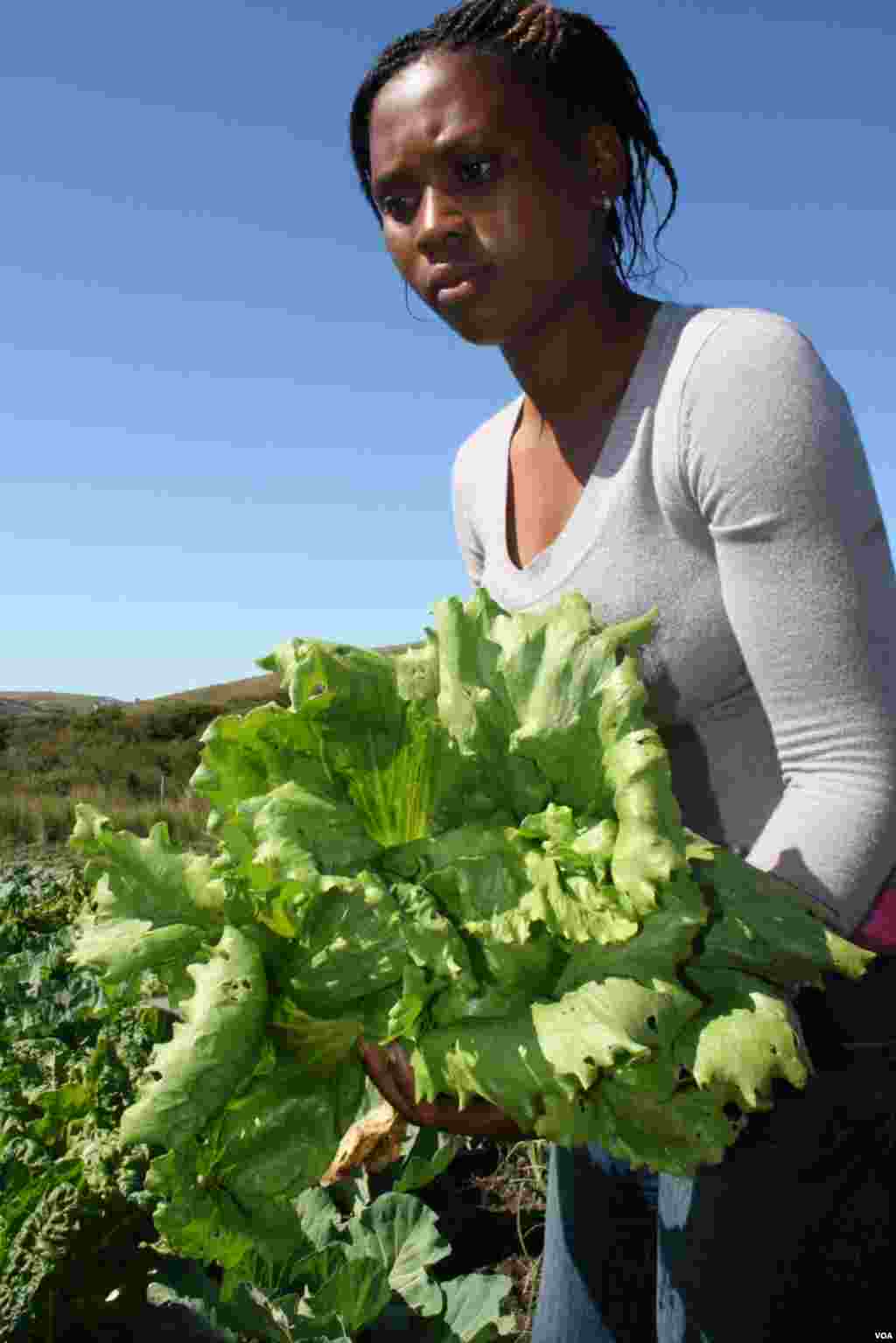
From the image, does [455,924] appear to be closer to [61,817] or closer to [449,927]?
[449,927]

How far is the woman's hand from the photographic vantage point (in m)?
1.92

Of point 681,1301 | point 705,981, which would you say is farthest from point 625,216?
point 681,1301

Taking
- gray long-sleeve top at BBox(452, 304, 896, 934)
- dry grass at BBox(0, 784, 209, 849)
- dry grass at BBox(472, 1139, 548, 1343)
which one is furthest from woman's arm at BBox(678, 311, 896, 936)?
dry grass at BBox(0, 784, 209, 849)

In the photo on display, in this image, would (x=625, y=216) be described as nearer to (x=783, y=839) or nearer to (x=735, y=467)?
(x=735, y=467)

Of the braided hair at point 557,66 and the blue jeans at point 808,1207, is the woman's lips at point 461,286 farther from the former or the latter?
the blue jeans at point 808,1207

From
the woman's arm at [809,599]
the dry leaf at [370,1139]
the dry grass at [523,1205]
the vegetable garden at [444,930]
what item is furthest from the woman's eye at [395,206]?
the dry grass at [523,1205]

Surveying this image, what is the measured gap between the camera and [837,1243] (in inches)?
84.0

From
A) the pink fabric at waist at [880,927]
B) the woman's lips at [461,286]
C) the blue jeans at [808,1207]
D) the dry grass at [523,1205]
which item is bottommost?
the dry grass at [523,1205]

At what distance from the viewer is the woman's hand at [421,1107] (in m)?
1.92

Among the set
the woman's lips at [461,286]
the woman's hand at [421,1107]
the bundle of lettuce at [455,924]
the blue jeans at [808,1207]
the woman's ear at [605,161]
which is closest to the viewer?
the bundle of lettuce at [455,924]

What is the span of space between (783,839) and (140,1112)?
43.9 inches

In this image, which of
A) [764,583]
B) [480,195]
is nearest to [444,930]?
[764,583]

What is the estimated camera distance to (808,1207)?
210cm

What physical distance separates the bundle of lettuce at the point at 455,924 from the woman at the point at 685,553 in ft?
0.54
